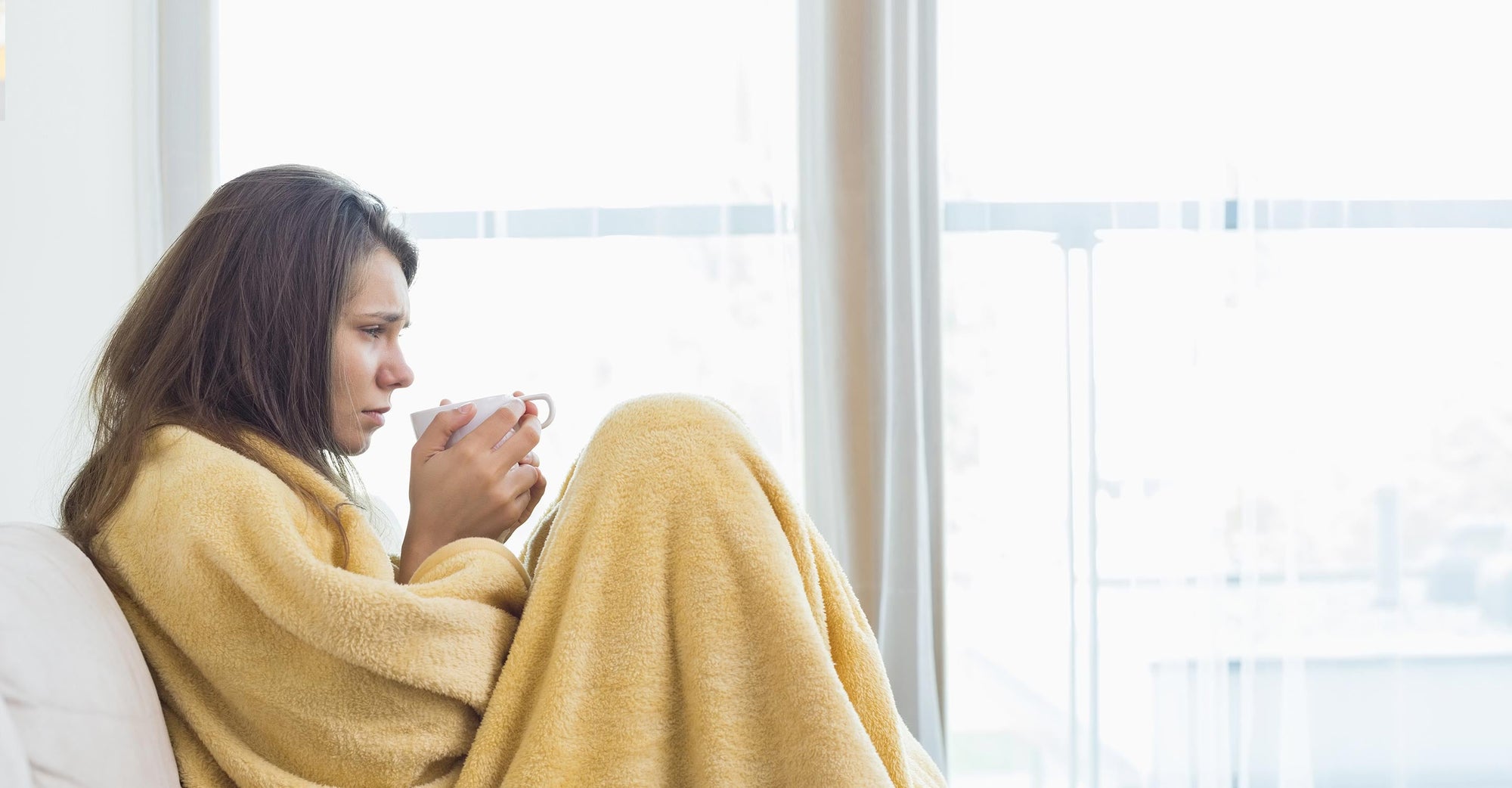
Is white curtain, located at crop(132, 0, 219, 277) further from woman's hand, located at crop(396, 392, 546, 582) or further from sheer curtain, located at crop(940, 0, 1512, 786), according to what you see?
sheer curtain, located at crop(940, 0, 1512, 786)

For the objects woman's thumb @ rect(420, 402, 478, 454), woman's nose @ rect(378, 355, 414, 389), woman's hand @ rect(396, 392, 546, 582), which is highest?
woman's nose @ rect(378, 355, 414, 389)

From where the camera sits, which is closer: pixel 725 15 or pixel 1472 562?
pixel 725 15

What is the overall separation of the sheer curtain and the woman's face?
1.10 metres

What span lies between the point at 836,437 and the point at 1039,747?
27.1 inches

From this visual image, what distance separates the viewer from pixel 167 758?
764 mm

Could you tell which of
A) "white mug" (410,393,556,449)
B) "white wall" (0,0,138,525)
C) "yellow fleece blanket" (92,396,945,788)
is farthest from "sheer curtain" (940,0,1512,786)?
"white wall" (0,0,138,525)

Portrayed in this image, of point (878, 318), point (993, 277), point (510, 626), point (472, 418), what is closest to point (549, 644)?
point (510, 626)

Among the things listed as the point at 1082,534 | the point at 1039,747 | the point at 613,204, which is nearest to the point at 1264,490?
the point at 1082,534

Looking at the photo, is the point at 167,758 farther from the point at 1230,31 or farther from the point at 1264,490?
the point at 1230,31

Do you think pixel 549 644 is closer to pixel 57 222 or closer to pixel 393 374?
pixel 393 374

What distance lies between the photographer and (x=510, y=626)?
0.81 metres

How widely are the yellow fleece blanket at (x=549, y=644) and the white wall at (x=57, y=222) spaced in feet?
2.71

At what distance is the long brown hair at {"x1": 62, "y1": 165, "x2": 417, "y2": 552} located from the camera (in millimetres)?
918

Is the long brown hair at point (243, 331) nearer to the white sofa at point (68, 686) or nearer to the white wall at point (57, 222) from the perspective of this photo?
the white sofa at point (68, 686)
